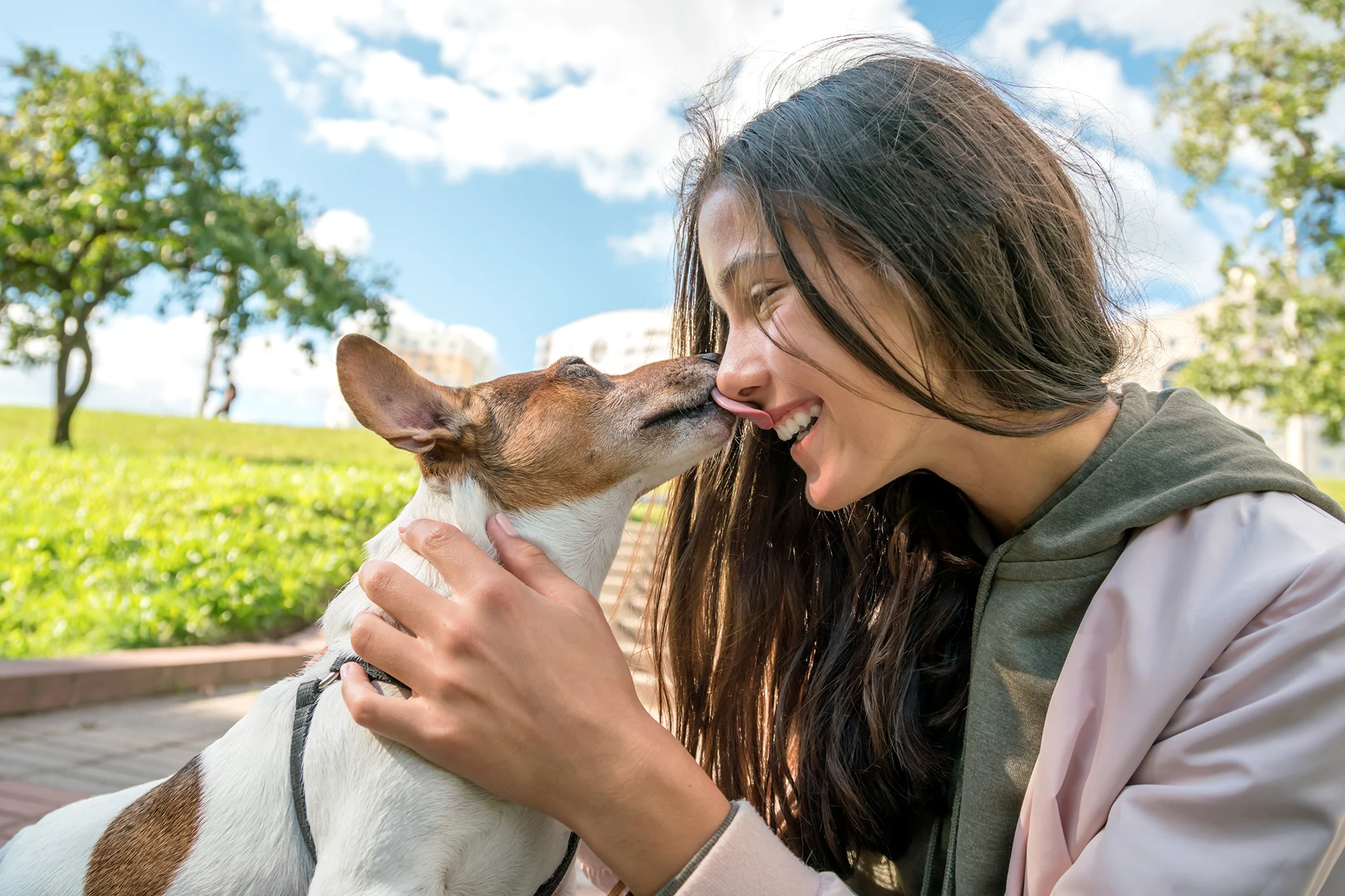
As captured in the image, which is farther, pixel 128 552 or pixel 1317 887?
pixel 128 552

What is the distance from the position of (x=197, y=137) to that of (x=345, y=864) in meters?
19.3

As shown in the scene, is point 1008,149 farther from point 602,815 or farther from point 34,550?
point 34,550

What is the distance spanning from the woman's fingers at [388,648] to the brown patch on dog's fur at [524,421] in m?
0.48

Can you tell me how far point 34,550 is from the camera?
24.0 ft

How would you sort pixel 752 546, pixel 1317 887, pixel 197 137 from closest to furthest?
pixel 1317 887 < pixel 752 546 < pixel 197 137

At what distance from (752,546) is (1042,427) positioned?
0.84 metres

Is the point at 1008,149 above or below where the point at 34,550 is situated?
above

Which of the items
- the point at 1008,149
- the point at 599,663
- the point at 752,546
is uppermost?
the point at 1008,149

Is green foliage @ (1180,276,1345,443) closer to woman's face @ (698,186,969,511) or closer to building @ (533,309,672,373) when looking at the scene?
building @ (533,309,672,373)

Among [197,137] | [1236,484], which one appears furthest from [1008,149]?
[197,137]

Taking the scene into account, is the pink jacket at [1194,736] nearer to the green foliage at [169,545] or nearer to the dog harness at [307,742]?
the dog harness at [307,742]

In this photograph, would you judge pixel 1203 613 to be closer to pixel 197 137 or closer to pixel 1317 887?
pixel 1317 887

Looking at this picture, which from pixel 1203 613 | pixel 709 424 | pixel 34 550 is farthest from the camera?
pixel 34 550

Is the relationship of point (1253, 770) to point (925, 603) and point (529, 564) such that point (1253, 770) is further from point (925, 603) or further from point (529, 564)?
point (529, 564)
